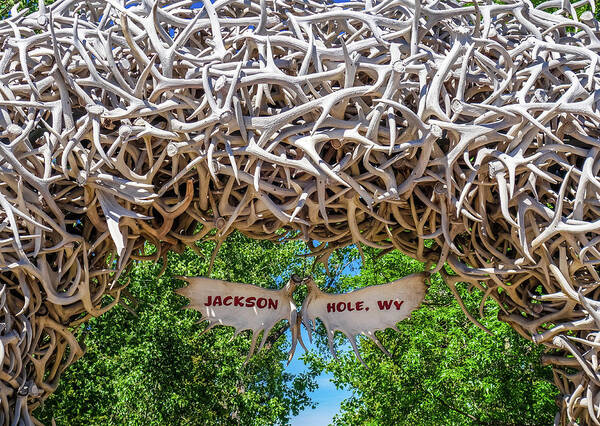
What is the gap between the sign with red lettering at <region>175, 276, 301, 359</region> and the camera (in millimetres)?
3293

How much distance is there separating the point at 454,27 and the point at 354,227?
900 millimetres

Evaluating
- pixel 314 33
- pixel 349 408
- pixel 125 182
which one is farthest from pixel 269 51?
pixel 349 408

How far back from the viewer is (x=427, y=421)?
7.48m

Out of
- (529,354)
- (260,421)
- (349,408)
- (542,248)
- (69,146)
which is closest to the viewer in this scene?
(69,146)

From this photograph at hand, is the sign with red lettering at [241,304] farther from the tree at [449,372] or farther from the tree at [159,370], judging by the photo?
the tree at [159,370]

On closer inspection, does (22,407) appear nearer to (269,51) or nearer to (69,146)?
(69,146)

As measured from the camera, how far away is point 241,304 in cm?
330

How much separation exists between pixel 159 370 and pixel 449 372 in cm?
307

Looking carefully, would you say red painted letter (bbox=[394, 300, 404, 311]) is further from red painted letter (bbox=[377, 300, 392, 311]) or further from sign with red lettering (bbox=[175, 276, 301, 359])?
sign with red lettering (bbox=[175, 276, 301, 359])

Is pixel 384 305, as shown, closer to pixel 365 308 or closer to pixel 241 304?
pixel 365 308

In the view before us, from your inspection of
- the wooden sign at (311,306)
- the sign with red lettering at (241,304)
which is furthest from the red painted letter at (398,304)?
the sign with red lettering at (241,304)

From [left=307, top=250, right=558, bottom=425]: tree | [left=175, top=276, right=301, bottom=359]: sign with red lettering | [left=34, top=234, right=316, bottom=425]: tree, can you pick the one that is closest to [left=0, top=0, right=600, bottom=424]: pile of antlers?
[left=175, top=276, right=301, bottom=359]: sign with red lettering

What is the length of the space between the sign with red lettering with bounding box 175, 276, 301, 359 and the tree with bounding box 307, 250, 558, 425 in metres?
3.05

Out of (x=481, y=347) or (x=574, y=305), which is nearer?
(x=574, y=305)
